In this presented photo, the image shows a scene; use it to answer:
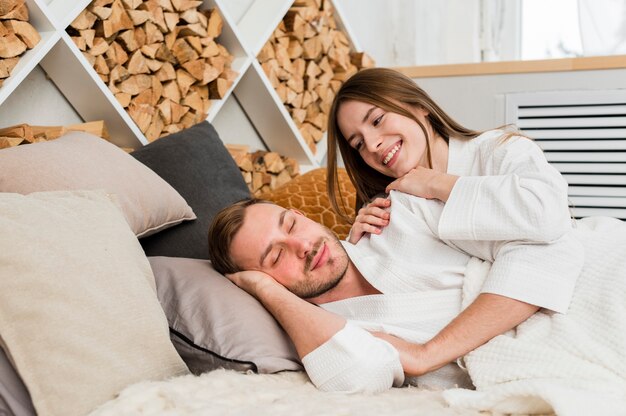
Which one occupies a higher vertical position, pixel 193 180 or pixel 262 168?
pixel 193 180

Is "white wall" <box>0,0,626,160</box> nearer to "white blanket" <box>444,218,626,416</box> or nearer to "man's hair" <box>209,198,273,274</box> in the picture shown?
"man's hair" <box>209,198,273,274</box>

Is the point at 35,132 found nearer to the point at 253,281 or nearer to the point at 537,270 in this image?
the point at 253,281

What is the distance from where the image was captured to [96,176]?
1.64 metres

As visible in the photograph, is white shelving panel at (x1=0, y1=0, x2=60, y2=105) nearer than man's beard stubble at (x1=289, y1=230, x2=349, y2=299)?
No

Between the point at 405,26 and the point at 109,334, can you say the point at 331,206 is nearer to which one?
the point at 109,334

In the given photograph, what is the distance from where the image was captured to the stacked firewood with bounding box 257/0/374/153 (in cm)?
307

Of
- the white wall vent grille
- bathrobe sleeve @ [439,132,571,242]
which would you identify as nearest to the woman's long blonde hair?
bathrobe sleeve @ [439,132,571,242]

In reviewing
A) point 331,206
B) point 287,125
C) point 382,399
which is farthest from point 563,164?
point 382,399

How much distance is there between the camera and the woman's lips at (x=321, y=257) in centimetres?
162

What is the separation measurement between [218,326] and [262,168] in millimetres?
1651

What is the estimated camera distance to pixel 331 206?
226cm

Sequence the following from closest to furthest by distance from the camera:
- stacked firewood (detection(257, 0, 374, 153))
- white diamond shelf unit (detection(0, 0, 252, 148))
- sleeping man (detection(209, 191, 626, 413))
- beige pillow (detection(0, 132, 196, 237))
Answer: sleeping man (detection(209, 191, 626, 413)) < beige pillow (detection(0, 132, 196, 237)) < white diamond shelf unit (detection(0, 0, 252, 148)) < stacked firewood (detection(257, 0, 374, 153))

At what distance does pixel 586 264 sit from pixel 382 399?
0.59 m

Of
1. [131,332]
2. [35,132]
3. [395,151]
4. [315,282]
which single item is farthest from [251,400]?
[35,132]
